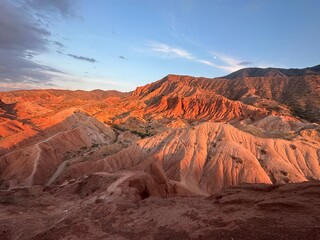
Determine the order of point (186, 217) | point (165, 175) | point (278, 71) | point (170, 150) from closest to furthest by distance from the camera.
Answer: point (186, 217) → point (165, 175) → point (170, 150) → point (278, 71)

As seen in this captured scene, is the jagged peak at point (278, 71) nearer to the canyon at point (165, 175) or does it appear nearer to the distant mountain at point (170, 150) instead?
the canyon at point (165, 175)

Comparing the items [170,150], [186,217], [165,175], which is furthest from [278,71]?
[186,217]

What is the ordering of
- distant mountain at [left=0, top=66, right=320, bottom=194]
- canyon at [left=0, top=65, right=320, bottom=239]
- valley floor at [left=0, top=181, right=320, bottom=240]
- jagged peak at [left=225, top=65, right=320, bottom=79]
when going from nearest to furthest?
valley floor at [left=0, top=181, right=320, bottom=240] < canyon at [left=0, top=65, right=320, bottom=239] < distant mountain at [left=0, top=66, right=320, bottom=194] < jagged peak at [left=225, top=65, right=320, bottom=79]

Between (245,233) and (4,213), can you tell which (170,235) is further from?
(4,213)

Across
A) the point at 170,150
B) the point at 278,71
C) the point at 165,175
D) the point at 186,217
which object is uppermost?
the point at 278,71

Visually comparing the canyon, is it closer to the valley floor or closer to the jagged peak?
the valley floor

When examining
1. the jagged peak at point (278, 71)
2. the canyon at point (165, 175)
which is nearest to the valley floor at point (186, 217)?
the canyon at point (165, 175)

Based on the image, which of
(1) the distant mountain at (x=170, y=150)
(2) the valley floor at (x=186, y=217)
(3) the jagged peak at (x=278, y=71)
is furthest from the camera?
(3) the jagged peak at (x=278, y=71)

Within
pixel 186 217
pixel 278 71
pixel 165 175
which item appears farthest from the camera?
pixel 278 71

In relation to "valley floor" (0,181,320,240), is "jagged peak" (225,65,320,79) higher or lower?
higher

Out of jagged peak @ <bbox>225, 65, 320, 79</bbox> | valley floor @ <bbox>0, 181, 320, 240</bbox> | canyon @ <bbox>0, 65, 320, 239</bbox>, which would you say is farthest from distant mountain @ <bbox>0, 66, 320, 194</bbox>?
jagged peak @ <bbox>225, 65, 320, 79</bbox>

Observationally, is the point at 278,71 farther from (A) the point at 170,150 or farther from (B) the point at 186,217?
(B) the point at 186,217
